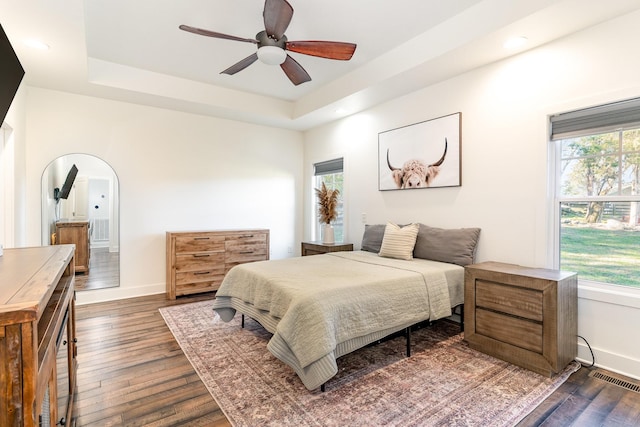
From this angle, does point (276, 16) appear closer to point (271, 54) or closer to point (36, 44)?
point (271, 54)

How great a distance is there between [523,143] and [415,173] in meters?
1.18

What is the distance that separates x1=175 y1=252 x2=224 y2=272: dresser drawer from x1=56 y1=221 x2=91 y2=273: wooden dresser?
3.62ft

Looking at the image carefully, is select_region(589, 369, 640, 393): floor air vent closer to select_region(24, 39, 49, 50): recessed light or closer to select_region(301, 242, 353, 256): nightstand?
select_region(301, 242, 353, 256): nightstand

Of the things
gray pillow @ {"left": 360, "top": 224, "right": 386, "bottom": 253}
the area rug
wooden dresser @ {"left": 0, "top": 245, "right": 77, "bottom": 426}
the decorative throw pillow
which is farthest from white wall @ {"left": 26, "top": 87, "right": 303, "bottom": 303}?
wooden dresser @ {"left": 0, "top": 245, "right": 77, "bottom": 426}

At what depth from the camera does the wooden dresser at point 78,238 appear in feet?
12.6

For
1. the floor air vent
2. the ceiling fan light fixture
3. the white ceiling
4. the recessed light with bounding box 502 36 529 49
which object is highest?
the white ceiling

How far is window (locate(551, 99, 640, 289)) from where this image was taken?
2350mm

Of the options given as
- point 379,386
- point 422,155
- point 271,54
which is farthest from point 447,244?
point 271,54

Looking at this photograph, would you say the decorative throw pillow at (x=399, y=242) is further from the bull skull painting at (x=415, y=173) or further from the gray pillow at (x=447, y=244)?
the bull skull painting at (x=415, y=173)

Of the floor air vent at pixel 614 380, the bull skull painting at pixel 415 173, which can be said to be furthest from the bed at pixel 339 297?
the floor air vent at pixel 614 380

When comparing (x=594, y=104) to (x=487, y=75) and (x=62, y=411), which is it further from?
(x=62, y=411)

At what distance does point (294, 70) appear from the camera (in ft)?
9.75

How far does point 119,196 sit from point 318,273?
3.12 metres

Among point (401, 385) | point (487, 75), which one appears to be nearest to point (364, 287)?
point (401, 385)
